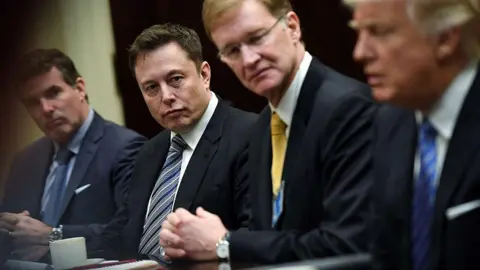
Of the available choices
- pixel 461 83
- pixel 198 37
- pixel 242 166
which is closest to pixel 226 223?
pixel 242 166

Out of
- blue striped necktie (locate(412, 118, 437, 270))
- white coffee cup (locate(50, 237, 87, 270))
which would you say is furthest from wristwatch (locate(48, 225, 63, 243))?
blue striped necktie (locate(412, 118, 437, 270))

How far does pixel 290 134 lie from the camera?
6.81ft

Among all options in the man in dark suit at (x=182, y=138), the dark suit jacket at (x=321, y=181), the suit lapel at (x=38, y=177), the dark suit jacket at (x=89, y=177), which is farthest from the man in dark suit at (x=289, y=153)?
the suit lapel at (x=38, y=177)

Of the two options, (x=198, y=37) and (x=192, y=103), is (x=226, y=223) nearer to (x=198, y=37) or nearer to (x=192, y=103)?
(x=192, y=103)

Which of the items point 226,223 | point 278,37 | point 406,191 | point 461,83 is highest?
point 278,37

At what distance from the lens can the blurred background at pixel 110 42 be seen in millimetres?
2254

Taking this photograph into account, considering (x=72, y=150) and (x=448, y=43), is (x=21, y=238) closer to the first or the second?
(x=72, y=150)

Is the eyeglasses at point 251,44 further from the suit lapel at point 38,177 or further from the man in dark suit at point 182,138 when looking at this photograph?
the suit lapel at point 38,177

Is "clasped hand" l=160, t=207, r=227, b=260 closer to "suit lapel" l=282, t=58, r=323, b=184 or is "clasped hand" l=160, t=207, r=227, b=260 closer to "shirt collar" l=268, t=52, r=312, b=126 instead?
"suit lapel" l=282, t=58, r=323, b=184

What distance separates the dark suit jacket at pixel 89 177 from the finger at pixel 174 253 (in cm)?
59

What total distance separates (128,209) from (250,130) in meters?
0.60

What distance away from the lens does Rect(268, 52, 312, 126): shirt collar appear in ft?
6.83

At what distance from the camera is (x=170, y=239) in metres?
2.19

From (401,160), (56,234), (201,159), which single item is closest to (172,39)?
(201,159)
